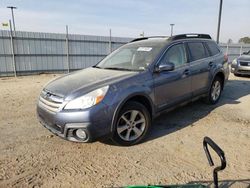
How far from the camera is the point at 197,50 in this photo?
509 centimetres

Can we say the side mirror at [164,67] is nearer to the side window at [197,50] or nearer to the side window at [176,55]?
the side window at [176,55]

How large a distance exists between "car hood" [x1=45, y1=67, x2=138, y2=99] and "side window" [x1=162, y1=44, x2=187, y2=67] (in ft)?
2.83

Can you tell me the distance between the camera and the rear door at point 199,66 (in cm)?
478

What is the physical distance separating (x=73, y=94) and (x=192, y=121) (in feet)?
8.73

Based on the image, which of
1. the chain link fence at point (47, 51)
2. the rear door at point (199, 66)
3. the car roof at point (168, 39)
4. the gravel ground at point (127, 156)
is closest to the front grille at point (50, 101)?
the gravel ground at point (127, 156)

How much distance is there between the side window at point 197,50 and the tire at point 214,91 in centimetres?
82

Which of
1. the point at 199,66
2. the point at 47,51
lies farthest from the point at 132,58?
the point at 47,51

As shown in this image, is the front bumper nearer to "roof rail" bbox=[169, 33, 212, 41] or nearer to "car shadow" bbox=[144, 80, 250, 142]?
"car shadow" bbox=[144, 80, 250, 142]

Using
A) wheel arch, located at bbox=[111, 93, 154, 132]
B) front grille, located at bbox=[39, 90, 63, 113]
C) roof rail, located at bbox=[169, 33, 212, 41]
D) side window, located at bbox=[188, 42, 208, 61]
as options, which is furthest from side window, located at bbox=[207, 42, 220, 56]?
front grille, located at bbox=[39, 90, 63, 113]

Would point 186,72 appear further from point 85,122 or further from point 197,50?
point 85,122

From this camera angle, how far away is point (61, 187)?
8.54 ft

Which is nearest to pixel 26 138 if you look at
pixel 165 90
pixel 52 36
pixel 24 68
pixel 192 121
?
pixel 165 90

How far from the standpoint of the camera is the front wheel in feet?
18.4

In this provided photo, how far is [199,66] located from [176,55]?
0.81 meters
